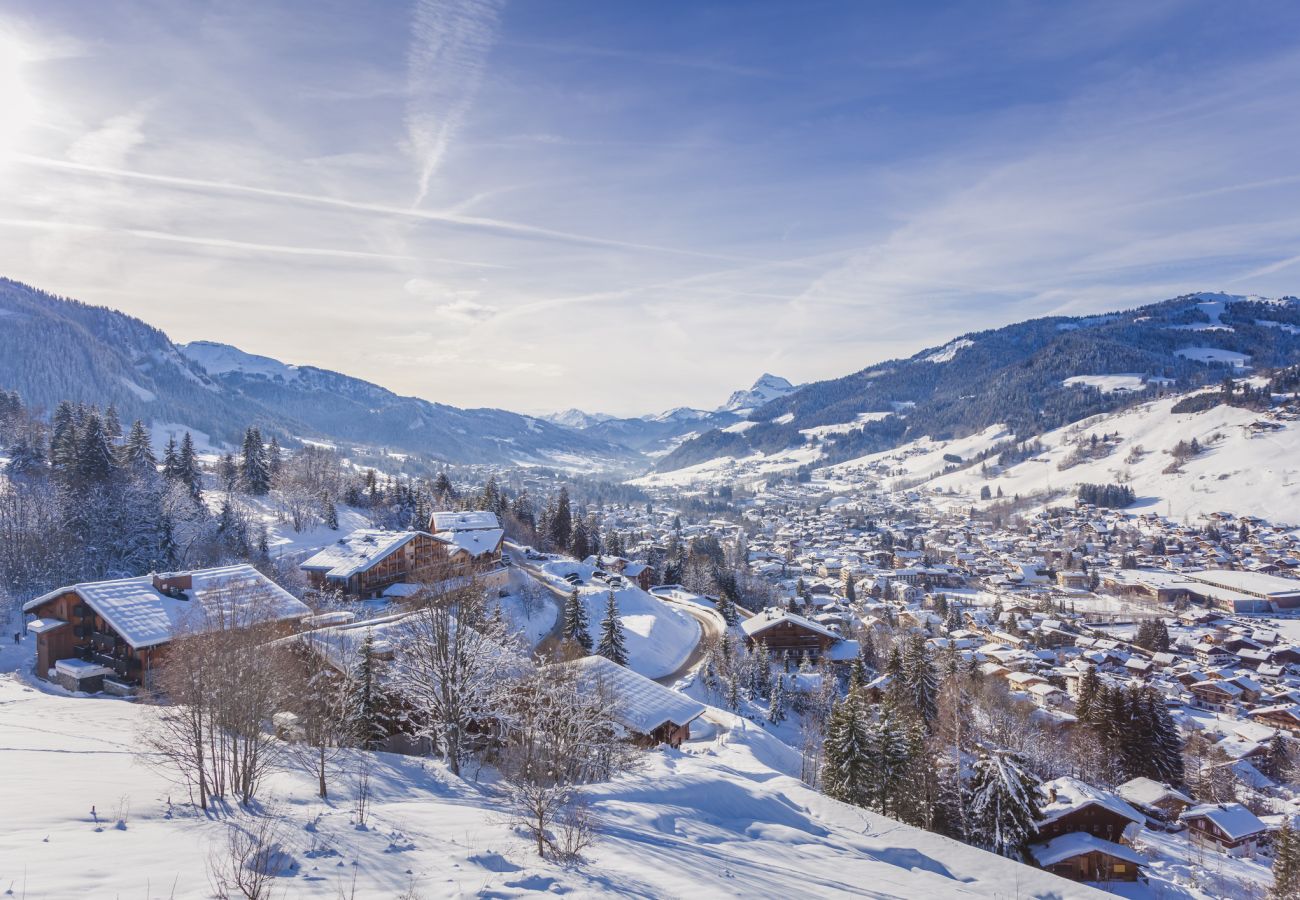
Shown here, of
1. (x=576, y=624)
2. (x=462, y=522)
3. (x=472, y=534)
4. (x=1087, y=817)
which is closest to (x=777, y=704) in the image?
(x=576, y=624)

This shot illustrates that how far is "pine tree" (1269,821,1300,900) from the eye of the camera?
2325 centimetres

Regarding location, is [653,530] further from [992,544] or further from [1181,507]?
[1181,507]

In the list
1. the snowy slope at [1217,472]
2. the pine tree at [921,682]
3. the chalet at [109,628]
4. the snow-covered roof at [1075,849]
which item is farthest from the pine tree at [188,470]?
the snowy slope at [1217,472]

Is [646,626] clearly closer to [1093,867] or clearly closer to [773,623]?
[773,623]

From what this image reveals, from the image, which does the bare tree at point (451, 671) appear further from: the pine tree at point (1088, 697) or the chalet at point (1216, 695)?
the chalet at point (1216, 695)

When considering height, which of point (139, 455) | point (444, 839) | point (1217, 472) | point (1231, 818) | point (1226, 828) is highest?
point (139, 455)

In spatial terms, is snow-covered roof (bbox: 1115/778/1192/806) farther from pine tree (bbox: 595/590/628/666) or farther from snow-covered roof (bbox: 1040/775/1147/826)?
pine tree (bbox: 595/590/628/666)

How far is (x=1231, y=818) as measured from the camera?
34.8 m

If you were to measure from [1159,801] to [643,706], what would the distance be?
108 feet

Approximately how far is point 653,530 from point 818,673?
105 metres

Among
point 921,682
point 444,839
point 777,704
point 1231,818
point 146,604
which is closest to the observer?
point 444,839

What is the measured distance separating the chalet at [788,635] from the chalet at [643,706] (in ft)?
104

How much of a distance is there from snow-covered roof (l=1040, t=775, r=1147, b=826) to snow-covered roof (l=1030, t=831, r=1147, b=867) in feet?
2.89

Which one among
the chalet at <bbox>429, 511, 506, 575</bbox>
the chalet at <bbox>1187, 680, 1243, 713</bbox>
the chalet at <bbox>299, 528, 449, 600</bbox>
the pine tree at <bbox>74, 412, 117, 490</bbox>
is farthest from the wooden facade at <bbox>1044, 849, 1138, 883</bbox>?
the pine tree at <bbox>74, 412, 117, 490</bbox>
